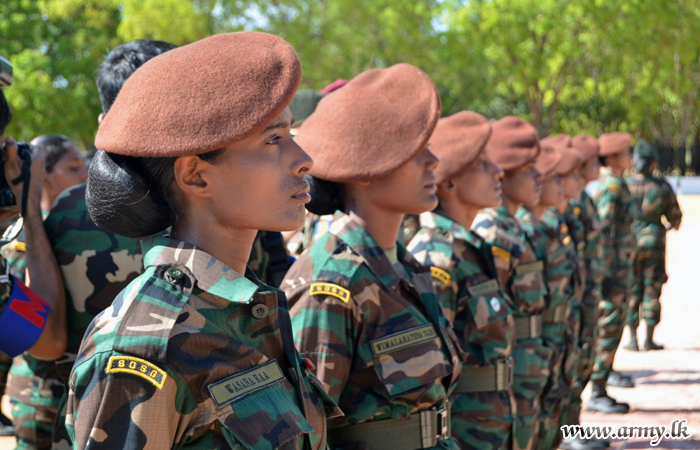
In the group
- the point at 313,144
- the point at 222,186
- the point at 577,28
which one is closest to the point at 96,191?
the point at 222,186

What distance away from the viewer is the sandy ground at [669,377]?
23.8 feet

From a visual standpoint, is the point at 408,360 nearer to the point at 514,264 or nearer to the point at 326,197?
the point at 326,197

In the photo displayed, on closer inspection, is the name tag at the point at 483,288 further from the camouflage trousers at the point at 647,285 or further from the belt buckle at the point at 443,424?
the camouflage trousers at the point at 647,285

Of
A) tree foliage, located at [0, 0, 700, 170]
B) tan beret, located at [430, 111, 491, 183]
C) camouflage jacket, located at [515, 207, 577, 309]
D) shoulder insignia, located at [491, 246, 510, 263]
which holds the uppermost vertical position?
tan beret, located at [430, 111, 491, 183]

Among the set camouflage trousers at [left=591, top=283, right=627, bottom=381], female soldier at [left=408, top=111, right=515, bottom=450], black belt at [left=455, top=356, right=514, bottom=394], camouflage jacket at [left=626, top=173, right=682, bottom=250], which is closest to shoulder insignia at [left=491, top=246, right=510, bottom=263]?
female soldier at [left=408, top=111, right=515, bottom=450]

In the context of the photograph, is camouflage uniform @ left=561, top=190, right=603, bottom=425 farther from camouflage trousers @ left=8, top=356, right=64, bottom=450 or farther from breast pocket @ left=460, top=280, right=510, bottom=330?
camouflage trousers @ left=8, top=356, right=64, bottom=450

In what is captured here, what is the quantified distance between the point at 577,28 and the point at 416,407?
989 inches

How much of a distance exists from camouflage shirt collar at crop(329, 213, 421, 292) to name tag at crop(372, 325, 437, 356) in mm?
159

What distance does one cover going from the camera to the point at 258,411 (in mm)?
1779

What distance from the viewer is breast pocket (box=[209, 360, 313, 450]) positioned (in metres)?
1.73

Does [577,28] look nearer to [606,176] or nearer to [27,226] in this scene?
[606,176]

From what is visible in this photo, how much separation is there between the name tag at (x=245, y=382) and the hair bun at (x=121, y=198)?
0.43 meters

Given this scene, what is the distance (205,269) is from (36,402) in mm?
1513

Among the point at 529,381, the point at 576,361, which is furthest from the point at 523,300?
the point at 576,361
